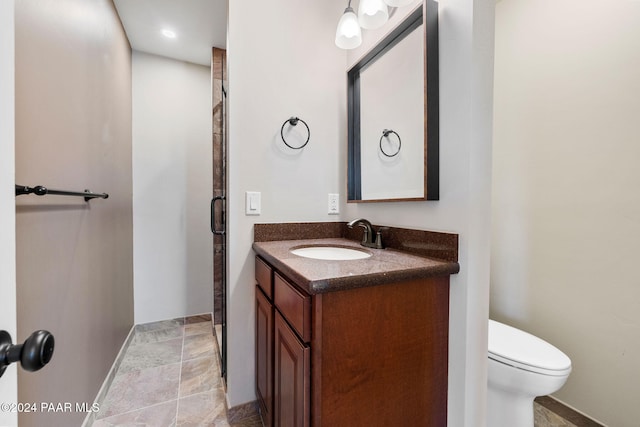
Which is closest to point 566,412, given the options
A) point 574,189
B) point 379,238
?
point 574,189

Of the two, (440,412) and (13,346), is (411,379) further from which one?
(13,346)

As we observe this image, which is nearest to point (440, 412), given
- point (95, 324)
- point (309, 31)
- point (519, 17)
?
point (95, 324)

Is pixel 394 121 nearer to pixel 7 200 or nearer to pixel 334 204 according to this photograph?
pixel 334 204

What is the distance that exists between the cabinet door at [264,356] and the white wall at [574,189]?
60.3 inches

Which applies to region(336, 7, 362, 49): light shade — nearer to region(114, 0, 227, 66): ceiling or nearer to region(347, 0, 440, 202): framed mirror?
region(347, 0, 440, 202): framed mirror

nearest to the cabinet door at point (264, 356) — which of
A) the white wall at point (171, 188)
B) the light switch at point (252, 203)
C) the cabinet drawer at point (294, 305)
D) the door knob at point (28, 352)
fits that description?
the cabinet drawer at point (294, 305)

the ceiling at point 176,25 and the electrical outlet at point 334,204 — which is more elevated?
the ceiling at point 176,25

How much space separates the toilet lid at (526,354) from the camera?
1149 mm

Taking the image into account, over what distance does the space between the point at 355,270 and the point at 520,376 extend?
0.93 meters

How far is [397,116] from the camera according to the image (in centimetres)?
133

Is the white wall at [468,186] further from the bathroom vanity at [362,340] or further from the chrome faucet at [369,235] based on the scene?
the chrome faucet at [369,235]

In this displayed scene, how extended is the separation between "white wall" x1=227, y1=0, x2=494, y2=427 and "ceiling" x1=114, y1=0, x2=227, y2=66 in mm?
724

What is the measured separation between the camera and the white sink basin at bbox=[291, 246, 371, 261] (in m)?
1.37

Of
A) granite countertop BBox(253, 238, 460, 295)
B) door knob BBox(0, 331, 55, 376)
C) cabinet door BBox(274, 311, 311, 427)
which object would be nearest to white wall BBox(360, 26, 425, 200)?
granite countertop BBox(253, 238, 460, 295)
